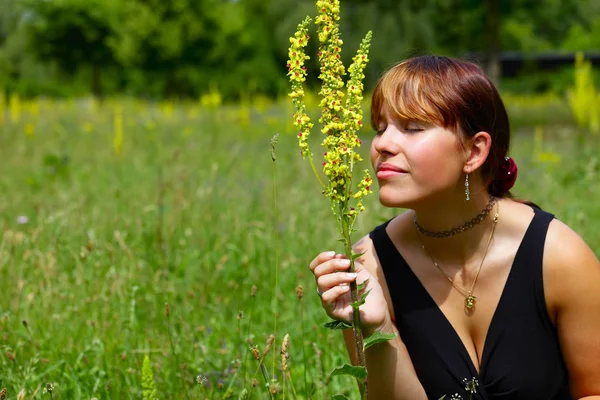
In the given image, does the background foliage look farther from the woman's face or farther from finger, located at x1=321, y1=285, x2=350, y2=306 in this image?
A: finger, located at x1=321, y1=285, x2=350, y2=306

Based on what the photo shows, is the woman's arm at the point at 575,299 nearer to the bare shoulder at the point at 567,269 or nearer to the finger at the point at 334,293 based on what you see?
the bare shoulder at the point at 567,269

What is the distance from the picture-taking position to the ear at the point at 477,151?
1.76 meters

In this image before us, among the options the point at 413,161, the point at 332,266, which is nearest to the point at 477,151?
the point at 413,161

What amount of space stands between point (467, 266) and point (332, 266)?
0.59m

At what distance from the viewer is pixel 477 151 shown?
1.78 meters

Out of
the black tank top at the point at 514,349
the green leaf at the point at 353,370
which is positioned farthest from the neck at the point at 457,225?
the green leaf at the point at 353,370

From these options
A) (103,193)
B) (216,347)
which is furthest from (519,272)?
(103,193)

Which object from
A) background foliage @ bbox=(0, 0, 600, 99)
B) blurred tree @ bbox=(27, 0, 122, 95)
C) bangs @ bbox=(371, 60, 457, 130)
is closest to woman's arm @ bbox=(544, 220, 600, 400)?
bangs @ bbox=(371, 60, 457, 130)

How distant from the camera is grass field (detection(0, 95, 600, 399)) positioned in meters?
2.25

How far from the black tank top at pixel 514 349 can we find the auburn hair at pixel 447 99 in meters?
0.26

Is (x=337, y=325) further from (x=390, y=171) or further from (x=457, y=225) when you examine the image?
(x=457, y=225)

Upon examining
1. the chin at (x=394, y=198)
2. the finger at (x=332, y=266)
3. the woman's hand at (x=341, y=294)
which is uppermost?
the chin at (x=394, y=198)

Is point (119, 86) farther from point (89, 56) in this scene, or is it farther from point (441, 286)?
point (441, 286)

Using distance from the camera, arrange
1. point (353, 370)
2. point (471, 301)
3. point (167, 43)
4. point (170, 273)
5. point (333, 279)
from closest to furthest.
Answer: point (353, 370), point (333, 279), point (471, 301), point (170, 273), point (167, 43)
